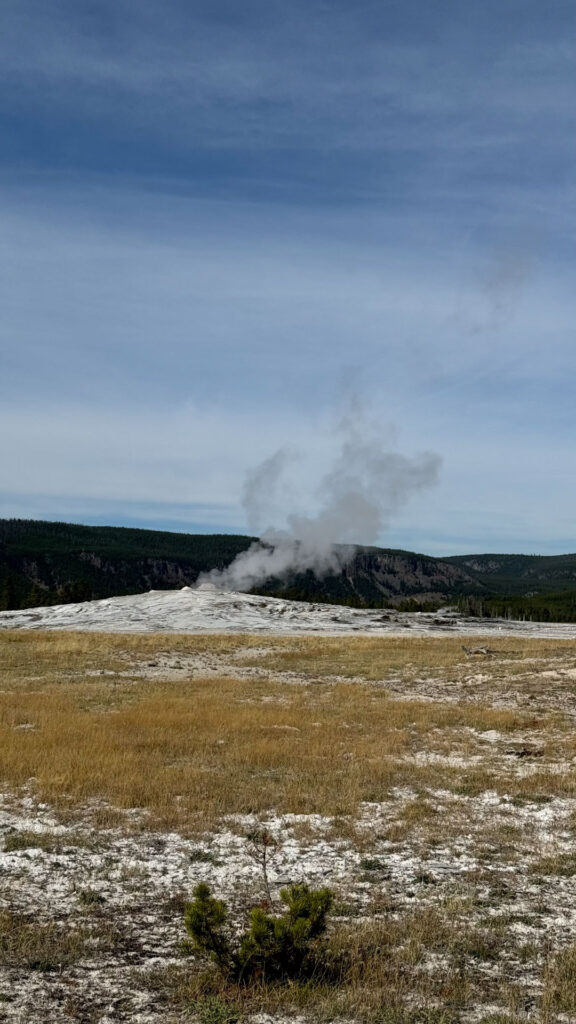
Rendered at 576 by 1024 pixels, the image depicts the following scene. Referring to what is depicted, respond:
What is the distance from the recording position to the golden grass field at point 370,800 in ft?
20.9

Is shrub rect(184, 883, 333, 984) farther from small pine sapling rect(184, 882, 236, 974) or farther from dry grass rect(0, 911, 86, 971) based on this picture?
dry grass rect(0, 911, 86, 971)

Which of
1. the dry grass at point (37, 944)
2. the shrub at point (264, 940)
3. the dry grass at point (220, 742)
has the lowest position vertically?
the dry grass at point (220, 742)

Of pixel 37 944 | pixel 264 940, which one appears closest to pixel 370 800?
pixel 264 940

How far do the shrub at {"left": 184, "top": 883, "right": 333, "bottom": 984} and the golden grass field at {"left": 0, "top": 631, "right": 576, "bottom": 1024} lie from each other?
253 millimetres

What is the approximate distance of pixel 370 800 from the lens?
41.0 ft

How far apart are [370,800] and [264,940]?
6.45 m

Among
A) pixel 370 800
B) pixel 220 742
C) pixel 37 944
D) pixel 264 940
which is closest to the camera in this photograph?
pixel 264 940

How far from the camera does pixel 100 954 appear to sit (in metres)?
6.91

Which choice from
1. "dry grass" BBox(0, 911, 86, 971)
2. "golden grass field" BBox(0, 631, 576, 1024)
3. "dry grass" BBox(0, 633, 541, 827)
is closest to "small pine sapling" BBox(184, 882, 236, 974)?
"golden grass field" BBox(0, 631, 576, 1024)

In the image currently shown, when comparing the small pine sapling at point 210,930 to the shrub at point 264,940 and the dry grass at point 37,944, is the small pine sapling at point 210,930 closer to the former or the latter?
the shrub at point 264,940

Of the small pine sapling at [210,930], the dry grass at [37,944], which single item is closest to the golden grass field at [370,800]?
the dry grass at [37,944]

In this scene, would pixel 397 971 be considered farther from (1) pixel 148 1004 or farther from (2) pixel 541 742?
(2) pixel 541 742

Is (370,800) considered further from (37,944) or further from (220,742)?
(37,944)

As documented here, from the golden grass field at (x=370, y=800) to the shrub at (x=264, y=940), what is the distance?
0.25 meters
